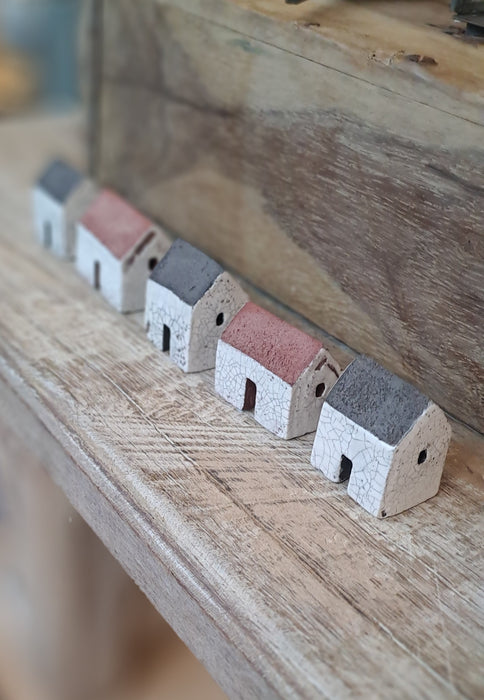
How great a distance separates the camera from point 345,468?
2.25 ft

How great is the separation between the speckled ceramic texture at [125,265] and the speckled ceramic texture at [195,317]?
63 mm

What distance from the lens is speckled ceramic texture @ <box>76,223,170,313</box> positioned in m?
0.86

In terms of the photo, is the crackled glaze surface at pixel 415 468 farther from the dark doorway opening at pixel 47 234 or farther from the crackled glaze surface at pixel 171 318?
the dark doorway opening at pixel 47 234

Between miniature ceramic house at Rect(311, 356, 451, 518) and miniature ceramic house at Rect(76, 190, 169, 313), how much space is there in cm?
29

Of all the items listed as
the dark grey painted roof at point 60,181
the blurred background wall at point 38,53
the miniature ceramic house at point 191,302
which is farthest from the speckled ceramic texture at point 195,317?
the blurred background wall at point 38,53

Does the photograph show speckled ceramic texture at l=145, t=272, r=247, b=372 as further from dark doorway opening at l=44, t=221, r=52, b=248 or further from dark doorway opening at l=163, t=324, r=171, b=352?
dark doorway opening at l=44, t=221, r=52, b=248

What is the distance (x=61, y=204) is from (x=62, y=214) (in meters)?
0.01

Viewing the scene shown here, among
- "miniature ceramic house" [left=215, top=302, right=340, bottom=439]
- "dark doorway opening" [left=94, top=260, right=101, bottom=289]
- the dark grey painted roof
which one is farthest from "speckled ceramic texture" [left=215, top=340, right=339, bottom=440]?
the dark grey painted roof

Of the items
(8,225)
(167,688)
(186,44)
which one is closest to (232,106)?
(186,44)

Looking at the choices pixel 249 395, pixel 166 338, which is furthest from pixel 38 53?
pixel 249 395

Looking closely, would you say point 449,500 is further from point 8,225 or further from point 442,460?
point 8,225

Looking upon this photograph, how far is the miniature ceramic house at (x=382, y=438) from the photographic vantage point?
630mm

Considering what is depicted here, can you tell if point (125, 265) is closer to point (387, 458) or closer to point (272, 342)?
point (272, 342)

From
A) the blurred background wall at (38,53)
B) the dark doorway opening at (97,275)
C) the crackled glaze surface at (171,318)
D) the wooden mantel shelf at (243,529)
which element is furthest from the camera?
the blurred background wall at (38,53)
